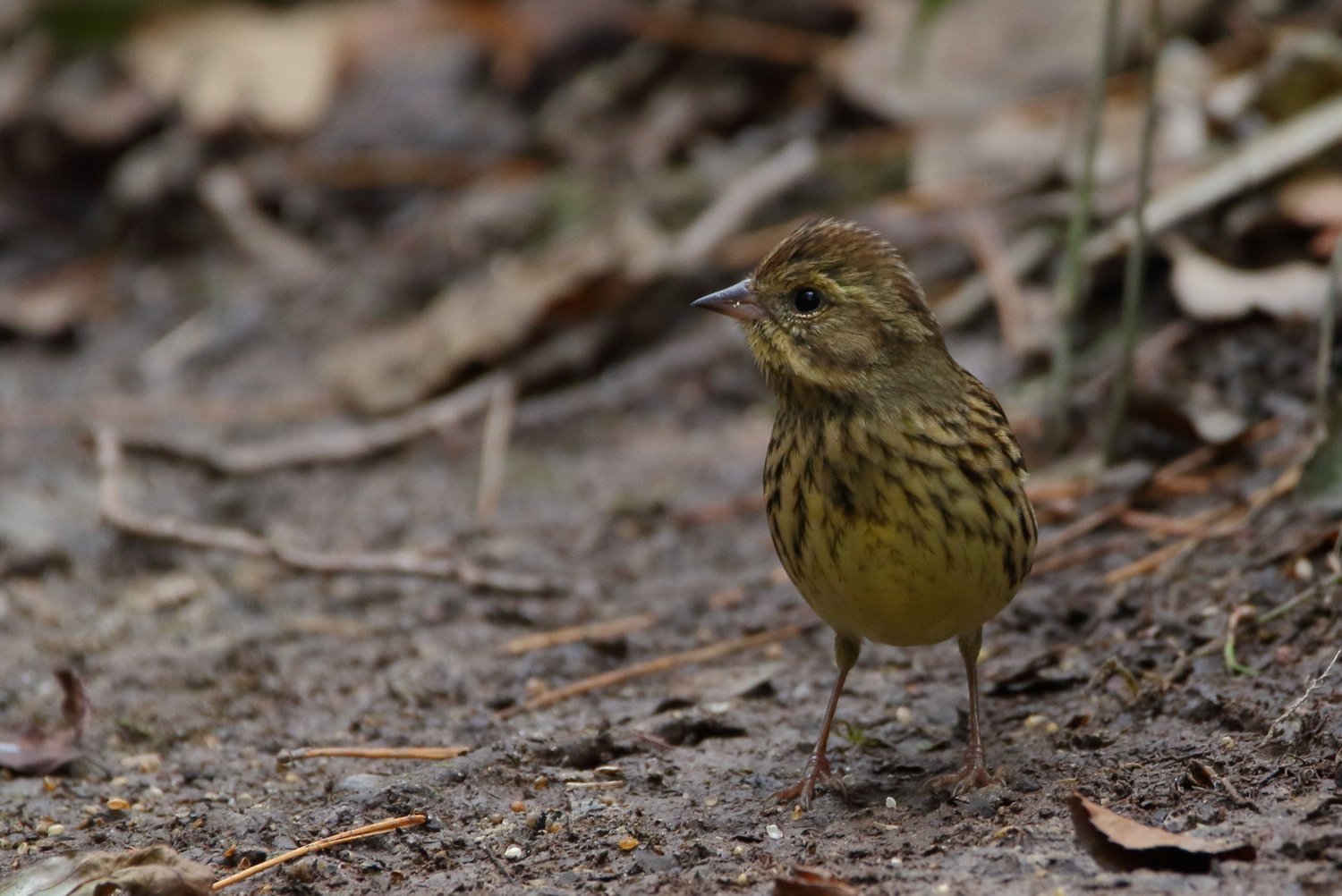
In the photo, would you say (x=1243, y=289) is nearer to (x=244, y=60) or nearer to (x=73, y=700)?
(x=73, y=700)

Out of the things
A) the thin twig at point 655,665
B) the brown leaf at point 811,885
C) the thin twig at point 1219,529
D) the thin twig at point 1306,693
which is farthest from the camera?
the thin twig at point 1219,529

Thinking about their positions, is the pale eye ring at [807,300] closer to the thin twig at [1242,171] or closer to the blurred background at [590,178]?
the blurred background at [590,178]

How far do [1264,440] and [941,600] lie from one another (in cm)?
174

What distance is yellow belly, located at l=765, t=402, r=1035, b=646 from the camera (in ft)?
Result: 11.6

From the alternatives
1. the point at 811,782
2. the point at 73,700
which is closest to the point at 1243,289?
the point at 811,782

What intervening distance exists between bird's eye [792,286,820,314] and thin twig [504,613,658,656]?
4.22 feet

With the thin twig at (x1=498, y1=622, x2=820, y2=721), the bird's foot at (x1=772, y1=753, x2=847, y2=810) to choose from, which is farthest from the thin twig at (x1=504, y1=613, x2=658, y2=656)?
the bird's foot at (x1=772, y1=753, x2=847, y2=810)

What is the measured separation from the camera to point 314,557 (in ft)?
16.8

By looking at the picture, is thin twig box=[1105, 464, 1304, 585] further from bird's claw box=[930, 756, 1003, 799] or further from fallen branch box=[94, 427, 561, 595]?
fallen branch box=[94, 427, 561, 595]

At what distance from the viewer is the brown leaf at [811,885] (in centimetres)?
283

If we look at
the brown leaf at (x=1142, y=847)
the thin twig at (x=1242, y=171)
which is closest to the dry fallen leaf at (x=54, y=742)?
the brown leaf at (x=1142, y=847)

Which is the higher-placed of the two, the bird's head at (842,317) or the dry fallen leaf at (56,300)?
the bird's head at (842,317)

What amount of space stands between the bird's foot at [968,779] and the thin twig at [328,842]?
3.60 feet

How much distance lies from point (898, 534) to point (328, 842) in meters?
1.33
